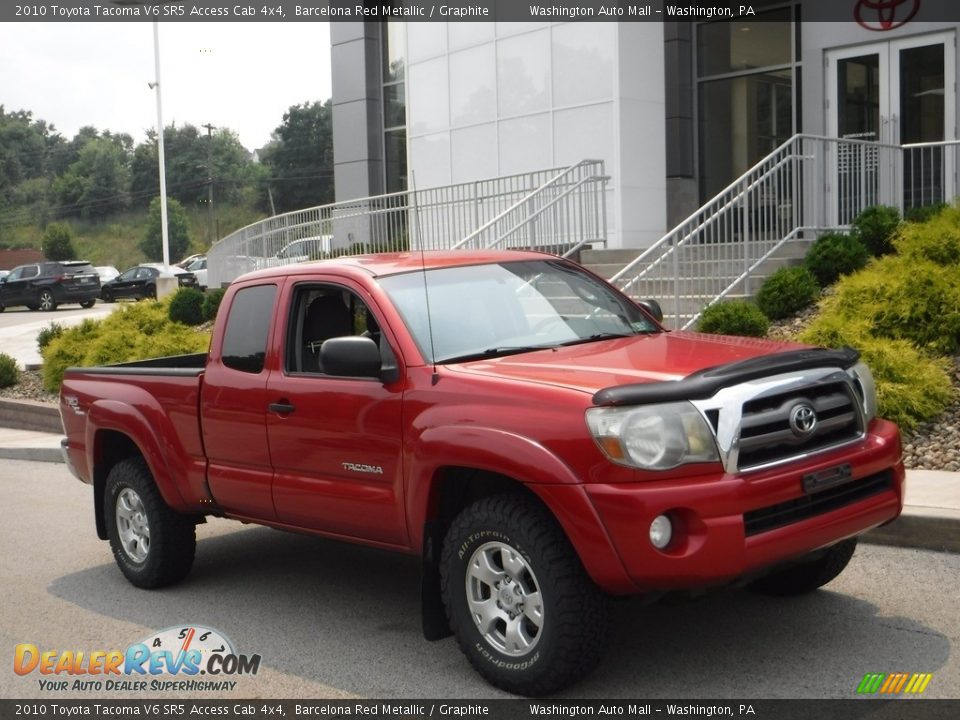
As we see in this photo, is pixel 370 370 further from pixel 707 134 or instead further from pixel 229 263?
pixel 229 263

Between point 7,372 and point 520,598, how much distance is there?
16.7 metres

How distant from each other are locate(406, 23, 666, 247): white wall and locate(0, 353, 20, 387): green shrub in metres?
8.25

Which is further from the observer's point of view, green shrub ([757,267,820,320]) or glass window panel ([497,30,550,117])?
glass window panel ([497,30,550,117])

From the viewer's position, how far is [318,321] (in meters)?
6.50

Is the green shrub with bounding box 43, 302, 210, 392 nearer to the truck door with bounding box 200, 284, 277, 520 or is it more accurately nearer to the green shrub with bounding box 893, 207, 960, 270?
the green shrub with bounding box 893, 207, 960, 270

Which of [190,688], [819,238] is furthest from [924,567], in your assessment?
[819,238]

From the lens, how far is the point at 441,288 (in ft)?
19.8

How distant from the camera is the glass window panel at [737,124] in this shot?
71.5 feet

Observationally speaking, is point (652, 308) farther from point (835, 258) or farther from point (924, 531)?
point (835, 258)

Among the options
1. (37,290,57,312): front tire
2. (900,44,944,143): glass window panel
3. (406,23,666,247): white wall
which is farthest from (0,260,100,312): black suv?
(900,44,944,143): glass window panel

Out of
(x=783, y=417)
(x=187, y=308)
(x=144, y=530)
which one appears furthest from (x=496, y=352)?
(x=187, y=308)

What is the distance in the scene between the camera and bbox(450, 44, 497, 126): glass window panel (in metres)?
23.8

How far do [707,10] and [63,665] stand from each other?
19450mm

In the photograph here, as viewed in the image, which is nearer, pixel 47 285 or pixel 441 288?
pixel 441 288
